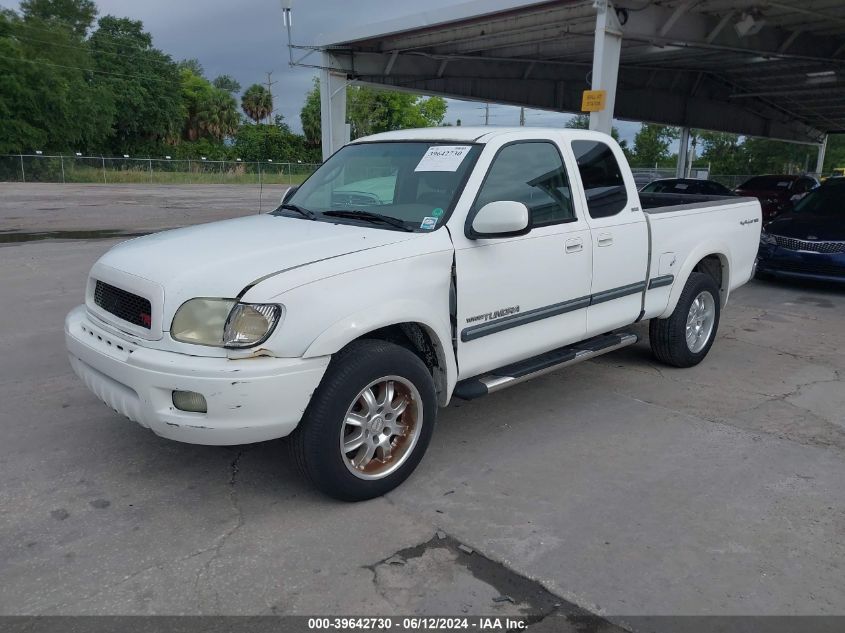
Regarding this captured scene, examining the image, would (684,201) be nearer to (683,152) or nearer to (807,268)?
(807,268)

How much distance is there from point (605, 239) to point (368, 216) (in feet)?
5.79

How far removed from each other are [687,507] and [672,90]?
79.1ft

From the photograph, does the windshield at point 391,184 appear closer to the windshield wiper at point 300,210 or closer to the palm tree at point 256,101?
the windshield wiper at point 300,210

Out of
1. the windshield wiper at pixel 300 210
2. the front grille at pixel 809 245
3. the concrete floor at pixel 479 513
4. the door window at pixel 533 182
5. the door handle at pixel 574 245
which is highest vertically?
the door window at pixel 533 182

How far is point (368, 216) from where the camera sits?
4.12 meters

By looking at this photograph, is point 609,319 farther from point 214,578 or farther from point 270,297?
point 214,578

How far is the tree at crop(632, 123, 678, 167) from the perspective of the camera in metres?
64.4

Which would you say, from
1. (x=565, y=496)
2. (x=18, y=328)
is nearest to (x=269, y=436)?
(x=565, y=496)

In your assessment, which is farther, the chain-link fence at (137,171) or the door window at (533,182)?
the chain-link fence at (137,171)

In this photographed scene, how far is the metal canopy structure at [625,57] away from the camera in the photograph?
12469mm

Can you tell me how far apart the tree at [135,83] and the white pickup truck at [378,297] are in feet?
205

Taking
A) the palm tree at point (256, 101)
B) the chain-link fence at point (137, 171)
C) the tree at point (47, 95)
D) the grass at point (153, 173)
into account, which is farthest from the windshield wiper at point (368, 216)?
the palm tree at point (256, 101)

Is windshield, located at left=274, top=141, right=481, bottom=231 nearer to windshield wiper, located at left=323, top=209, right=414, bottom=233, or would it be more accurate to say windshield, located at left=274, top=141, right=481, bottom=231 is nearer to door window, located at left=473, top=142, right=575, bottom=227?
windshield wiper, located at left=323, top=209, right=414, bottom=233

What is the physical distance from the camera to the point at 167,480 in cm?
384
